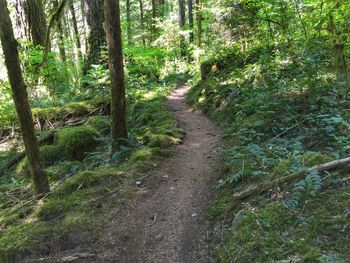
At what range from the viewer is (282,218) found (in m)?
3.69

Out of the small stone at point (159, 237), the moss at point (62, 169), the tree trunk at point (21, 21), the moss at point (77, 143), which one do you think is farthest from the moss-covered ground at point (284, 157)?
the tree trunk at point (21, 21)

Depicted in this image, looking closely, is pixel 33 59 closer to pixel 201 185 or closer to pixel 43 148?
pixel 43 148

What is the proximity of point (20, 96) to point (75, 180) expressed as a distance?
1808 millimetres

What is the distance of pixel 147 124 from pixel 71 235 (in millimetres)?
5630

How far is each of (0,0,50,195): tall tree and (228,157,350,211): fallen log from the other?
3347mm

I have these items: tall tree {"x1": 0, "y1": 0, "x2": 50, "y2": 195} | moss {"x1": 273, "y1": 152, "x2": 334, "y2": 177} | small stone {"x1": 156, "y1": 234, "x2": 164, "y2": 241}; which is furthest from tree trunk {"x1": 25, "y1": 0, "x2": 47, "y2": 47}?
moss {"x1": 273, "y1": 152, "x2": 334, "y2": 177}

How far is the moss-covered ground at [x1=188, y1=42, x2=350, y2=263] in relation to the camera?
11.0ft

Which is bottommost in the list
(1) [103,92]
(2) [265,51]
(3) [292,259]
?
(3) [292,259]

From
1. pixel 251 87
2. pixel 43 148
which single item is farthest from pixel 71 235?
pixel 251 87

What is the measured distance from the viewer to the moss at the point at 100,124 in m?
9.36

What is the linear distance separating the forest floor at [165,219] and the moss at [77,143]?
2.67m

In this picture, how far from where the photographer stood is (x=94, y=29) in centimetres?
1291

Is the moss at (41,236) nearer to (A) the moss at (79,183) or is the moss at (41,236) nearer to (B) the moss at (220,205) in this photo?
(A) the moss at (79,183)

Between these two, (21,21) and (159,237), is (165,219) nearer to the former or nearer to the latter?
(159,237)
